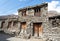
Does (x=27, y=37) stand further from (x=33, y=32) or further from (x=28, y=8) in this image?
(x=28, y=8)

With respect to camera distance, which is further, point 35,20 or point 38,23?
point 35,20

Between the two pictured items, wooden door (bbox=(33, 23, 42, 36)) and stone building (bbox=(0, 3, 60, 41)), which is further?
wooden door (bbox=(33, 23, 42, 36))

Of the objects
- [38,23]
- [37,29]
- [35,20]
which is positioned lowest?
[37,29]

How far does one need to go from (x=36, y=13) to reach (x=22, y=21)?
3591 mm

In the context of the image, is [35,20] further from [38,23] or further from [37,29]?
[37,29]

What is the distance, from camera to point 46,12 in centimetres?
1470

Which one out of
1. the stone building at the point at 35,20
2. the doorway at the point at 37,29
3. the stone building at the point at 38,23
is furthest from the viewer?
the doorway at the point at 37,29

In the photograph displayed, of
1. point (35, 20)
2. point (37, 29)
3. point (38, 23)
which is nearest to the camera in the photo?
point (38, 23)

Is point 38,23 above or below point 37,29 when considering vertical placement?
above

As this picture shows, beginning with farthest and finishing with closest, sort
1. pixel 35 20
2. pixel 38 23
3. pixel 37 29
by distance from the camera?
pixel 35 20 → pixel 37 29 → pixel 38 23

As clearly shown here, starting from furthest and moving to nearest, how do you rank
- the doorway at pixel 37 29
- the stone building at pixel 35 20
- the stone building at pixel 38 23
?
the doorway at pixel 37 29 → the stone building at pixel 35 20 → the stone building at pixel 38 23

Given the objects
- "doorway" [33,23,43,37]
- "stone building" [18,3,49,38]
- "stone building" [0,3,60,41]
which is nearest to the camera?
"stone building" [0,3,60,41]

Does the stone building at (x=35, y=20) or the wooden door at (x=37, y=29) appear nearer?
the stone building at (x=35, y=20)

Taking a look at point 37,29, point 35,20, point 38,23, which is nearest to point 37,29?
point 37,29
